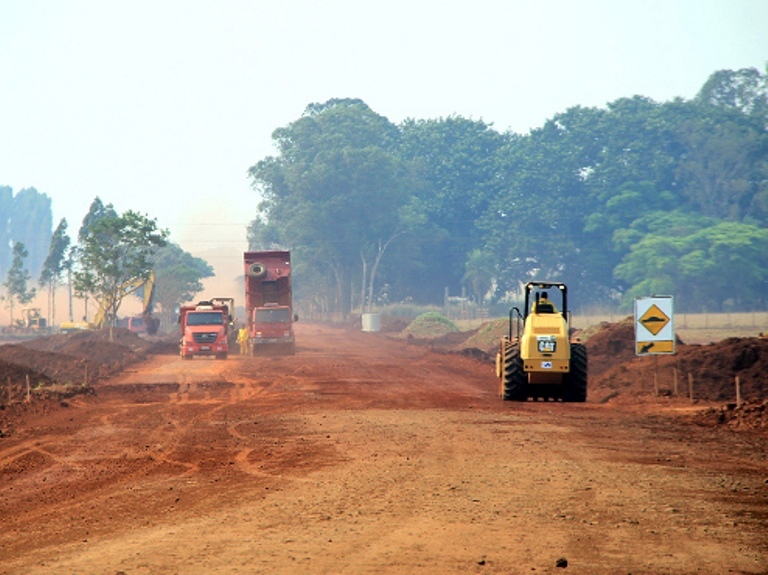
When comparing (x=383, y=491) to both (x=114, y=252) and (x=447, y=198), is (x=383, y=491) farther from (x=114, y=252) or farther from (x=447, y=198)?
(x=447, y=198)

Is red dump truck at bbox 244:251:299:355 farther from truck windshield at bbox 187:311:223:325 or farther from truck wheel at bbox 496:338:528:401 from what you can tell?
truck wheel at bbox 496:338:528:401

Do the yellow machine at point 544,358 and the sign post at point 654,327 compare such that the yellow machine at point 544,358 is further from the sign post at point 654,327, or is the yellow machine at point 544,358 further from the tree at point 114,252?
the tree at point 114,252

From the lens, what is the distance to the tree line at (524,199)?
108 meters

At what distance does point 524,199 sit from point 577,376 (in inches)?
3643

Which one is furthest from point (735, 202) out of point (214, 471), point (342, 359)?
point (214, 471)

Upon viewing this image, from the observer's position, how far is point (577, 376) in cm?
2373

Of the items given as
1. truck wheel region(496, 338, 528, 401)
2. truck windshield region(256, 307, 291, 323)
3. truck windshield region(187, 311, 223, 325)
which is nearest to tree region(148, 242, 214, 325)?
truck windshield region(256, 307, 291, 323)

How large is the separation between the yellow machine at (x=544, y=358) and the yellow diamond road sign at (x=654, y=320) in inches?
122

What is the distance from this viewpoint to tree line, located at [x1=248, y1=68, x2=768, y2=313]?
108125mm

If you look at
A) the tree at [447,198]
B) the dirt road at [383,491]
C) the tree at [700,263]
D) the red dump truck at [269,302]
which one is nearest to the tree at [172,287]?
the tree at [447,198]

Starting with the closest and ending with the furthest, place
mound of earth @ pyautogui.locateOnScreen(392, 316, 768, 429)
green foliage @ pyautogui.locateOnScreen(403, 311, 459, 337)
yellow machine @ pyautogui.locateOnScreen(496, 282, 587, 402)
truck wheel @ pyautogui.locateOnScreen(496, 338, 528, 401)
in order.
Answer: yellow machine @ pyautogui.locateOnScreen(496, 282, 587, 402) < truck wheel @ pyautogui.locateOnScreen(496, 338, 528, 401) < mound of earth @ pyautogui.locateOnScreen(392, 316, 768, 429) < green foliage @ pyautogui.locateOnScreen(403, 311, 459, 337)

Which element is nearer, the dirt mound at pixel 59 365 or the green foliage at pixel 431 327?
the dirt mound at pixel 59 365

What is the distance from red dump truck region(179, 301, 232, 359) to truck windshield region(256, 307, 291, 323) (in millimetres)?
2302

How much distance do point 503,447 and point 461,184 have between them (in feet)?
348
